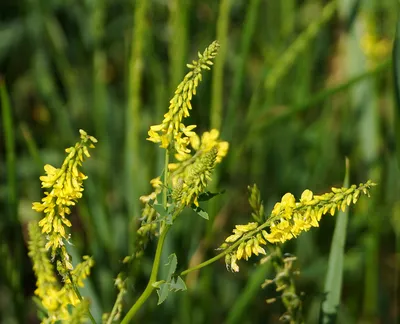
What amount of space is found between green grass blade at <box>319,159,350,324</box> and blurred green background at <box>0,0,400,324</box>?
169 millimetres

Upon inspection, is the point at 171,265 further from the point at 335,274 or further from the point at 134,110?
the point at 134,110

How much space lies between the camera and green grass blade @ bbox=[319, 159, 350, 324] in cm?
97

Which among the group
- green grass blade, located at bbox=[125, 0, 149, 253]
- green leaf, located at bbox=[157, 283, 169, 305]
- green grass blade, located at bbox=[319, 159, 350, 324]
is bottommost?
green leaf, located at bbox=[157, 283, 169, 305]

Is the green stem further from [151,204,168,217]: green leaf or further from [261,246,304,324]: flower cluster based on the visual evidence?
[261,246,304,324]: flower cluster

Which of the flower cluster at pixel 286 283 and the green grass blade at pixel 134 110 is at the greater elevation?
the green grass blade at pixel 134 110

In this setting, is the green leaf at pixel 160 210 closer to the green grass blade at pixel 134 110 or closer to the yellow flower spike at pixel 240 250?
the yellow flower spike at pixel 240 250

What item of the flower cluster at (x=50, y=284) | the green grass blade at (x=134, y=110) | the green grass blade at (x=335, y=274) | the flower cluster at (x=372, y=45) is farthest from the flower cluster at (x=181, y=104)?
the flower cluster at (x=372, y=45)

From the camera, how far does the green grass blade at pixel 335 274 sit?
0.97 m

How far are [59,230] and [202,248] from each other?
841 millimetres

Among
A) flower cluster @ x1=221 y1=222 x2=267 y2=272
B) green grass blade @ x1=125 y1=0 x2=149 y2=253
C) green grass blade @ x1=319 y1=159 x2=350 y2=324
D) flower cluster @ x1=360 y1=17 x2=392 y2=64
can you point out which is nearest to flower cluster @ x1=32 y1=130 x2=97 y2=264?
flower cluster @ x1=221 y1=222 x2=267 y2=272


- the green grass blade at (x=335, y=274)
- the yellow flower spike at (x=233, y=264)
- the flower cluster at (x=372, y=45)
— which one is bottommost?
the yellow flower spike at (x=233, y=264)

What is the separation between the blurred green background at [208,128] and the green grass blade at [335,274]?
6.7 inches

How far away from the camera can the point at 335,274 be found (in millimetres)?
981

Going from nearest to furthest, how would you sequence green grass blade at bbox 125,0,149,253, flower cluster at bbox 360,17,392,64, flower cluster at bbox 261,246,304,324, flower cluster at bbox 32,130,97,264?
flower cluster at bbox 32,130,97,264
flower cluster at bbox 261,246,304,324
green grass blade at bbox 125,0,149,253
flower cluster at bbox 360,17,392,64
